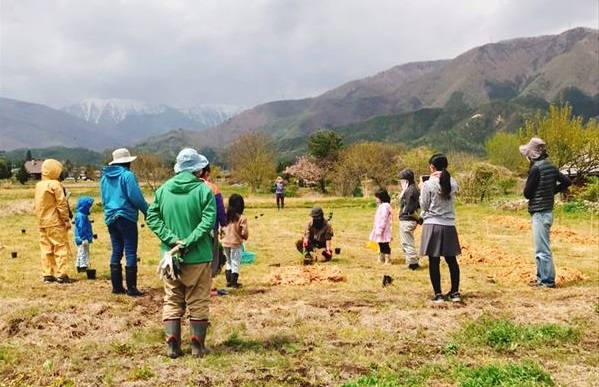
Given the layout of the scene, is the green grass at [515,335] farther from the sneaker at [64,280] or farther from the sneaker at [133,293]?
the sneaker at [64,280]

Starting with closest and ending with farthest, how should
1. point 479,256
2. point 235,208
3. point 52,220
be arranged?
point 235,208 < point 52,220 < point 479,256

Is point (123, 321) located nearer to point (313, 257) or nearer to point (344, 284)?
point (344, 284)

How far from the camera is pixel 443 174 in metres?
8.25

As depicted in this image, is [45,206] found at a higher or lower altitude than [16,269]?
higher

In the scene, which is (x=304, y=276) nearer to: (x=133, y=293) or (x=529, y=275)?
(x=133, y=293)

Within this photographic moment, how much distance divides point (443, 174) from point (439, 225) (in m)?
0.83

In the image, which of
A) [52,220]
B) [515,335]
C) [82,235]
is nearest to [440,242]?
[515,335]

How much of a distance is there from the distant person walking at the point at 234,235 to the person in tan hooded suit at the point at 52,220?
3.27 m

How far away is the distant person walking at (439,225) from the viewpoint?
8.23m

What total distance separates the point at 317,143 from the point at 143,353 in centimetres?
6269

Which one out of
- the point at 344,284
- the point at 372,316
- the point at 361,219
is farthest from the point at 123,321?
the point at 361,219

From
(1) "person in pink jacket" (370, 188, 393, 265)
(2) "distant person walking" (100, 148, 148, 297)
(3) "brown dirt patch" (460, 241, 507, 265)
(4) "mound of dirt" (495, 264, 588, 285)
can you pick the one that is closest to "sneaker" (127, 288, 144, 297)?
(2) "distant person walking" (100, 148, 148, 297)

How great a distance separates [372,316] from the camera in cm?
747

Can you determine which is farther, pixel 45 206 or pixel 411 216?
pixel 411 216
